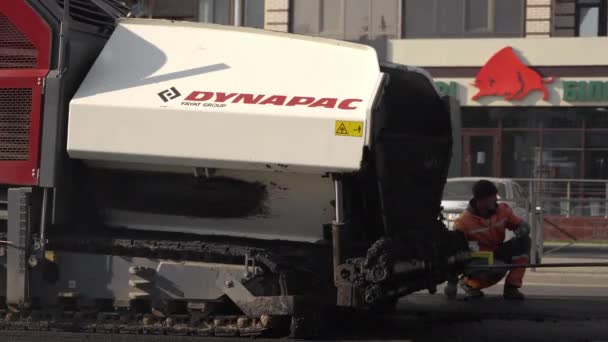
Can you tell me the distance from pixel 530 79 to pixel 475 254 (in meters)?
16.7

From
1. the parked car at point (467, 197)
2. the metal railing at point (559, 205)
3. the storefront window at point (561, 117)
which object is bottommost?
the metal railing at point (559, 205)

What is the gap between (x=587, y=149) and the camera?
2495 cm

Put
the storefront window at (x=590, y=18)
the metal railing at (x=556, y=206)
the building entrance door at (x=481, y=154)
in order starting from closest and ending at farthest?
1. the metal railing at (x=556, y=206)
2. the storefront window at (x=590, y=18)
3. the building entrance door at (x=481, y=154)

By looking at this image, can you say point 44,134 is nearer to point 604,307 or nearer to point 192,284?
point 192,284

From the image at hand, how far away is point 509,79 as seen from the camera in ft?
82.5

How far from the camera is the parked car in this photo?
1534 cm

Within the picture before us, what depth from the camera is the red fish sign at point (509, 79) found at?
2498cm

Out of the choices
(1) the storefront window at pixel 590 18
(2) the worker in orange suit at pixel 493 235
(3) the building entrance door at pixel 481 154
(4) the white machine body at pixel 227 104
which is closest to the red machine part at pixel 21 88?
(4) the white machine body at pixel 227 104

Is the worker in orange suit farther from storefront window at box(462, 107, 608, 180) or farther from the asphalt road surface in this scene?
storefront window at box(462, 107, 608, 180)

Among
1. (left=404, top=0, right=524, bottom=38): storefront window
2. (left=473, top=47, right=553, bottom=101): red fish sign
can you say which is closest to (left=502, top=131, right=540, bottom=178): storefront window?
(left=473, top=47, right=553, bottom=101): red fish sign

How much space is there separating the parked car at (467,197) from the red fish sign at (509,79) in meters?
7.81

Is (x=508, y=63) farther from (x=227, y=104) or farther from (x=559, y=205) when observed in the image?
(x=227, y=104)

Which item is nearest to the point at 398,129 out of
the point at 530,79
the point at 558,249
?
the point at 558,249

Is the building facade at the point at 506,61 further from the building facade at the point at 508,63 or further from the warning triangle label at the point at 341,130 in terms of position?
the warning triangle label at the point at 341,130
